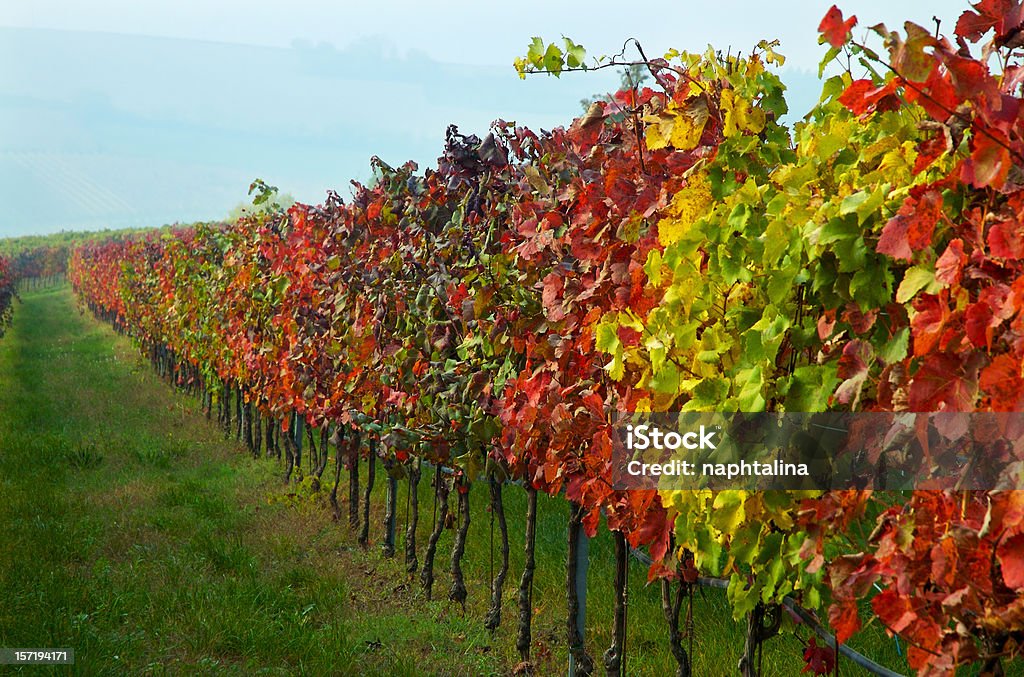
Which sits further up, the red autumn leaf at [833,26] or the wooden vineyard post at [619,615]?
the red autumn leaf at [833,26]

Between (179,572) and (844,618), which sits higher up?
(844,618)

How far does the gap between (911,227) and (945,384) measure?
322mm

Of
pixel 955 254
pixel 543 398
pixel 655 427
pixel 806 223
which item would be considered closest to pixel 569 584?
pixel 543 398

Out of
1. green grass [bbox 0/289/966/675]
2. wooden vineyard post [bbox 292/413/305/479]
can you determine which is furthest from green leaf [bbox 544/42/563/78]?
wooden vineyard post [bbox 292/413/305/479]

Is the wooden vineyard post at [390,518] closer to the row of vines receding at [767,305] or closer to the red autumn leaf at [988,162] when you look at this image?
the row of vines receding at [767,305]

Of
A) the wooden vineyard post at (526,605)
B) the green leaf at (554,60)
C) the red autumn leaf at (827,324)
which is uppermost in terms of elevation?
the green leaf at (554,60)

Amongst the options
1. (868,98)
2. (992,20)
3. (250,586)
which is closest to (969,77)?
(992,20)

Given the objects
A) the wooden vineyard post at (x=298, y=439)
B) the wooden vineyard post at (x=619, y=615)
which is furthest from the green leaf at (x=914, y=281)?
the wooden vineyard post at (x=298, y=439)

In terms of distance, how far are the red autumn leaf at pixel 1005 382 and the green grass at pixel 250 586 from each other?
2.95 metres

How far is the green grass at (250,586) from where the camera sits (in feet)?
15.8

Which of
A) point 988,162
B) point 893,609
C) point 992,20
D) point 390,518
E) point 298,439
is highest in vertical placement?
point 992,20

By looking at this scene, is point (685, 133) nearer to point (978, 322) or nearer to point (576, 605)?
point (978, 322)

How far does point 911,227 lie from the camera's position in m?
1.90

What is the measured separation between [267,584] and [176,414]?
9.05 metres
